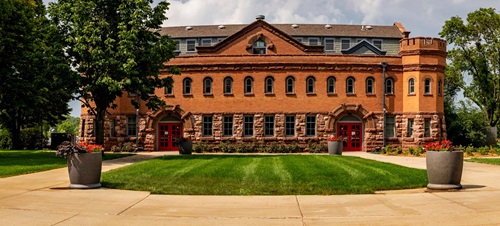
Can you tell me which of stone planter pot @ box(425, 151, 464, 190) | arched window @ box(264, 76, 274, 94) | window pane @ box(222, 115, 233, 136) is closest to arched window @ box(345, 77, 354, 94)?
arched window @ box(264, 76, 274, 94)

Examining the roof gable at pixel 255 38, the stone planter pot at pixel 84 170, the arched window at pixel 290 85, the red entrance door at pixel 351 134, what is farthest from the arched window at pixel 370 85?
the stone planter pot at pixel 84 170

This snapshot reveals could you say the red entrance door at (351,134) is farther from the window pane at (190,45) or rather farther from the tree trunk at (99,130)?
the window pane at (190,45)

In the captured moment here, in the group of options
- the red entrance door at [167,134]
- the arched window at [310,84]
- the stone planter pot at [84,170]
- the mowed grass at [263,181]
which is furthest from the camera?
the red entrance door at [167,134]

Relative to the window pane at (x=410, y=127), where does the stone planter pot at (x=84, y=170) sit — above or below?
below

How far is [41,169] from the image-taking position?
18.9 m

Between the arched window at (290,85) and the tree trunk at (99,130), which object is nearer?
the tree trunk at (99,130)

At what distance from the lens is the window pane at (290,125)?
126ft

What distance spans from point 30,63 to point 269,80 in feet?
57.8

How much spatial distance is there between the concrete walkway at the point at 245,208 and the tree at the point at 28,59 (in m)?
14.1

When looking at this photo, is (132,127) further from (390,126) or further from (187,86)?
(390,126)

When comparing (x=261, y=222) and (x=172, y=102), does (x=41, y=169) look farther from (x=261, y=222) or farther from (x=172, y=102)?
(x=172, y=102)

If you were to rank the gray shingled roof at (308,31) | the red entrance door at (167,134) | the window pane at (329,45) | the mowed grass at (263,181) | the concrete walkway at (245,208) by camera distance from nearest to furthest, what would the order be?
the concrete walkway at (245,208) → the mowed grass at (263,181) → the red entrance door at (167,134) → the window pane at (329,45) → the gray shingled roof at (308,31)

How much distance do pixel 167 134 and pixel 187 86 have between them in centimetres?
423

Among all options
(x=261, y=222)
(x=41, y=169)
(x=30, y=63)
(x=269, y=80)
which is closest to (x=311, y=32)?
(x=269, y=80)
